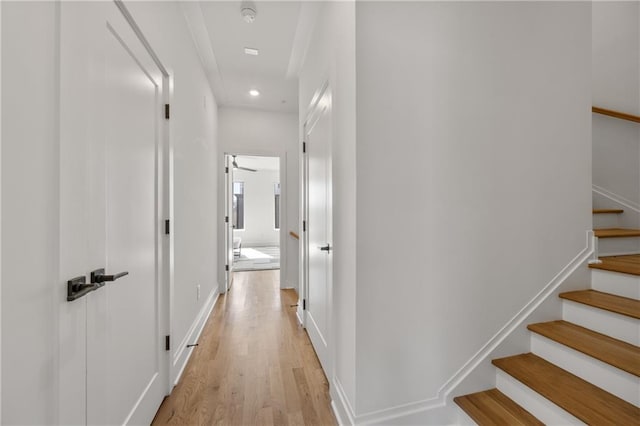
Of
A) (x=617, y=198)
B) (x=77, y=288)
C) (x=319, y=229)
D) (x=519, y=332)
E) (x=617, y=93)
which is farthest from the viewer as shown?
(x=617, y=93)

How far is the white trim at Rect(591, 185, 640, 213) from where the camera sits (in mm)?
2409

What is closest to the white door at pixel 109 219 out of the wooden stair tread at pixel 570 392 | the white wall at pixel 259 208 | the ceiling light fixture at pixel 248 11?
the ceiling light fixture at pixel 248 11

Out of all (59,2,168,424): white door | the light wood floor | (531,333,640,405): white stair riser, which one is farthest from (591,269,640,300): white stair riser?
(59,2,168,424): white door

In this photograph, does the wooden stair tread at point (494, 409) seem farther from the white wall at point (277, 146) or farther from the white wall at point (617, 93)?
the white wall at point (277, 146)

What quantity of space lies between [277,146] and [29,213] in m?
3.58

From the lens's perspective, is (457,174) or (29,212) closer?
(29,212)

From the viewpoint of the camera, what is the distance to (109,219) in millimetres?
1116

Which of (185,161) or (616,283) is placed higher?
(185,161)

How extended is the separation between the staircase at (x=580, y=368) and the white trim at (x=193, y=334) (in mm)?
1839

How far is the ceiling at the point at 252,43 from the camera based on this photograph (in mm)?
2084

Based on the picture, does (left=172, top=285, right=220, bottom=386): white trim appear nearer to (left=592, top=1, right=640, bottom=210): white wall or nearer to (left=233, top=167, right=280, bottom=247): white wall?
(left=592, top=1, right=640, bottom=210): white wall

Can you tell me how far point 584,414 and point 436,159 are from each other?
4.25ft

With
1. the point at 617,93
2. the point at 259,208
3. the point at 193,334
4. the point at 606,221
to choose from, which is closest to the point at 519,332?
the point at 606,221

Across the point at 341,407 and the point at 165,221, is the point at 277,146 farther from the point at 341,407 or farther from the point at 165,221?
the point at 341,407
